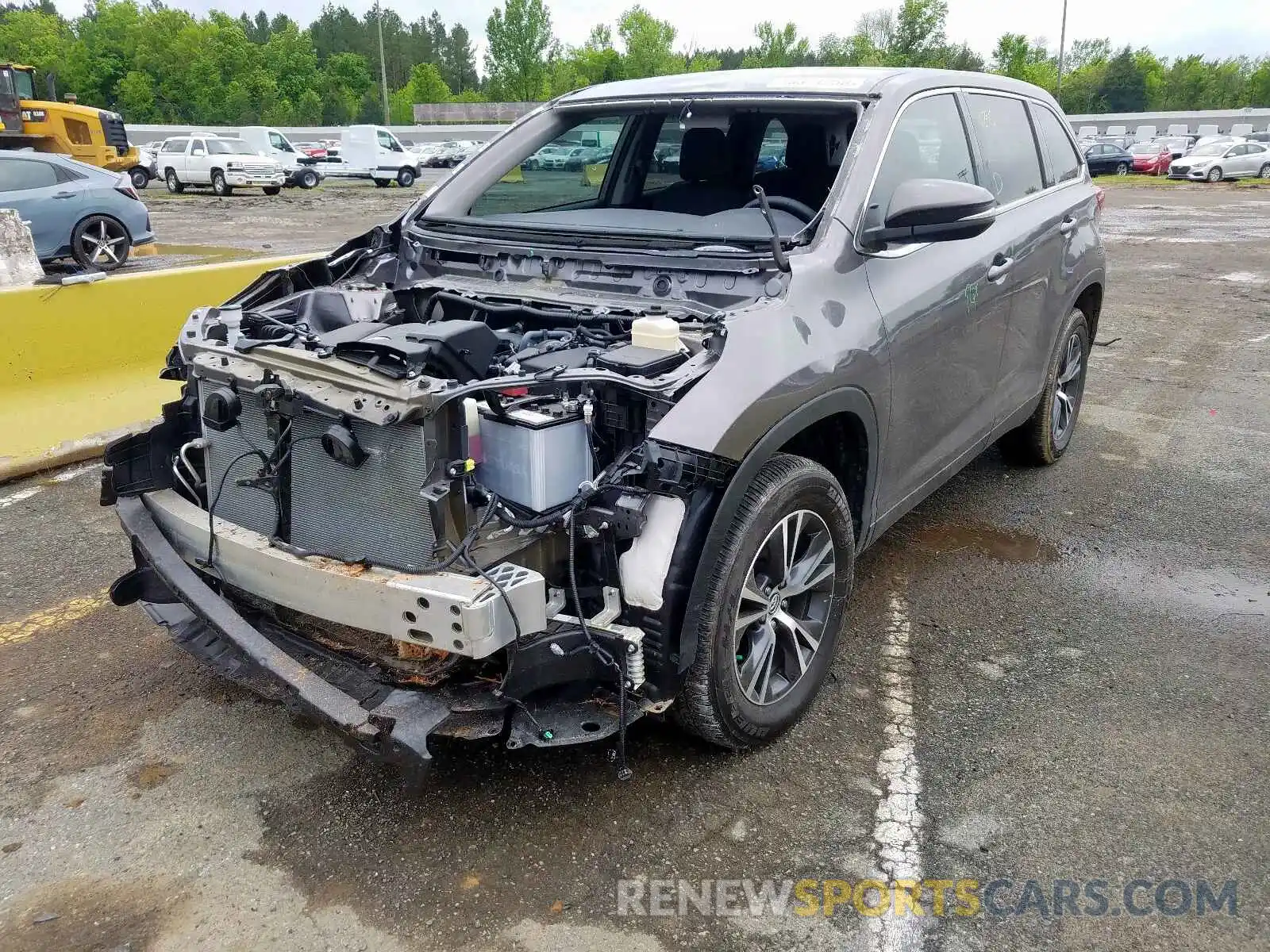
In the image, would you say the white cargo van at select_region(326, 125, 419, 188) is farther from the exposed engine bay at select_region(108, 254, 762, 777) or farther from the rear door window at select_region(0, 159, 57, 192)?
the exposed engine bay at select_region(108, 254, 762, 777)

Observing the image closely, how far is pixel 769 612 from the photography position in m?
3.03

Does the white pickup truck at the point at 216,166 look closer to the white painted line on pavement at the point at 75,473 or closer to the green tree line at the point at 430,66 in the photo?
the white painted line on pavement at the point at 75,473

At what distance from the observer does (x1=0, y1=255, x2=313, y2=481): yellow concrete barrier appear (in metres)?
5.63

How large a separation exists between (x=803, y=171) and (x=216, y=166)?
27.9 meters

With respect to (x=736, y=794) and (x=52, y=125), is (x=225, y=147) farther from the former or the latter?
(x=736, y=794)

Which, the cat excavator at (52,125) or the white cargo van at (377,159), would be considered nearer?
the cat excavator at (52,125)

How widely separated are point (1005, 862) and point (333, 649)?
191cm

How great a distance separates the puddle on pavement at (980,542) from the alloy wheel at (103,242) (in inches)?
442

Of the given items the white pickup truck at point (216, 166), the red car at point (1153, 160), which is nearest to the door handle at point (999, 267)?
the white pickup truck at point (216, 166)

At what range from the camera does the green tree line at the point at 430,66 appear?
75375mm

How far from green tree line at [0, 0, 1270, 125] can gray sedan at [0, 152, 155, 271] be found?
6193cm

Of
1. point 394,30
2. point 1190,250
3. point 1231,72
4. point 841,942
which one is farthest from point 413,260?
point 394,30

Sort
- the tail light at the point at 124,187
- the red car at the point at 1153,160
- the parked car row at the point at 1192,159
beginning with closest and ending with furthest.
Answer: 1. the tail light at the point at 124,187
2. the parked car row at the point at 1192,159
3. the red car at the point at 1153,160

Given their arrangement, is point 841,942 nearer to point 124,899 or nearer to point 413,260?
point 124,899
